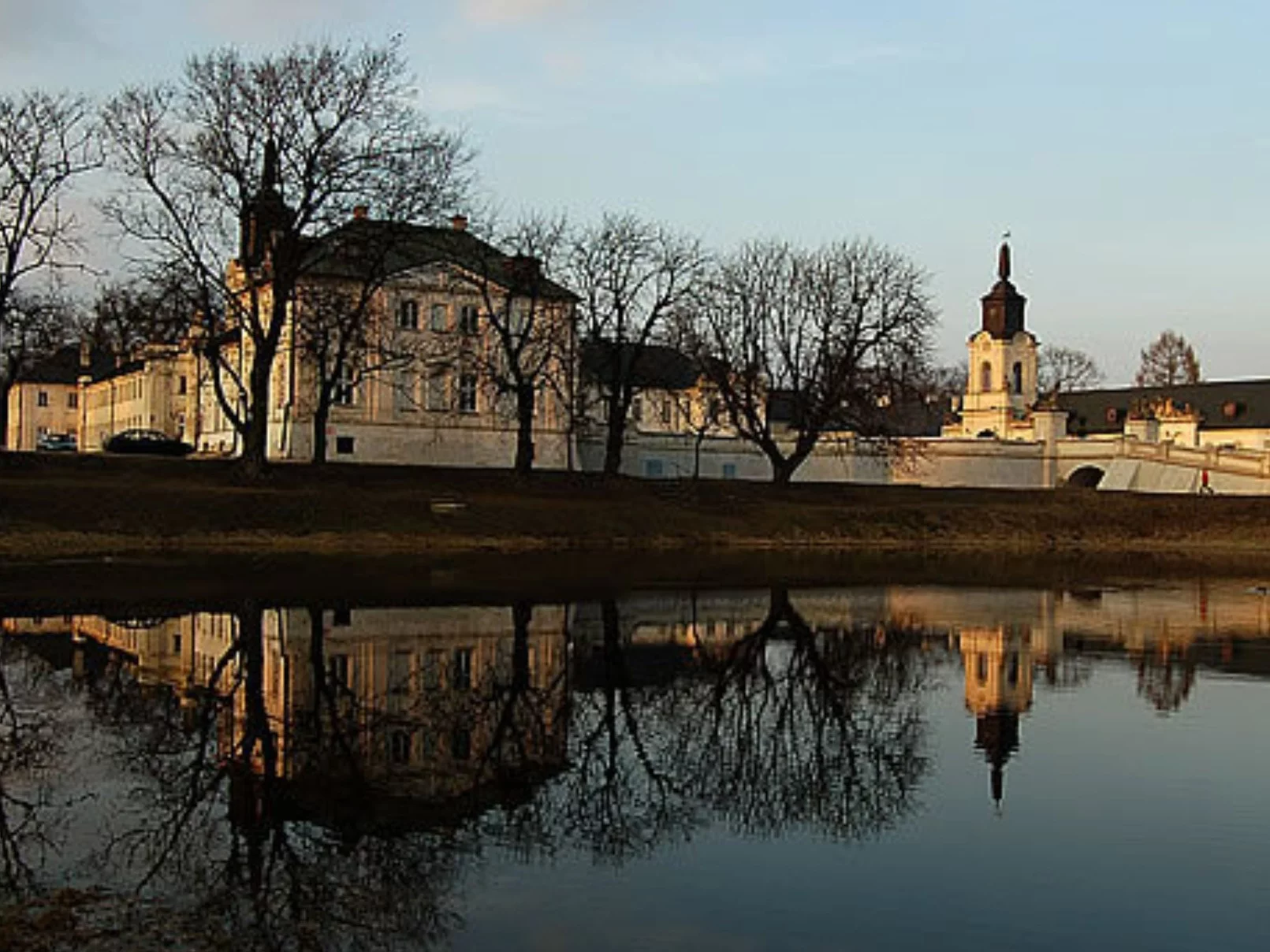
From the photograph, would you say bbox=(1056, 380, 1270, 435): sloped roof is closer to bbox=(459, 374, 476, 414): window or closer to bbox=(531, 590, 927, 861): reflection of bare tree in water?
bbox=(459, 374, 476, 414): window

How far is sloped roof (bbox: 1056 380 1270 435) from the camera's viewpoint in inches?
4798

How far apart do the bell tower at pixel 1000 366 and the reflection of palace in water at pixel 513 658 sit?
95.2m

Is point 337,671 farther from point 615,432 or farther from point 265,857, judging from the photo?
point 615,432

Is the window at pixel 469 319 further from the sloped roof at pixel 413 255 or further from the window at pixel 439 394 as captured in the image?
the window at pixel 439 394

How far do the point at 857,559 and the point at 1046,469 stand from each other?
48.7 m

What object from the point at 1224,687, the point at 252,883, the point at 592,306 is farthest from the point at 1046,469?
the point at 252,883

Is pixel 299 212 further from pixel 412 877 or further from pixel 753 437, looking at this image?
pixel 412 877

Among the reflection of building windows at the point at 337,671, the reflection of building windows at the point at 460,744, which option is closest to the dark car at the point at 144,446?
the reflection of building windows at the point at 337,671

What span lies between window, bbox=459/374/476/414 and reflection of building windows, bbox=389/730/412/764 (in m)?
65.7

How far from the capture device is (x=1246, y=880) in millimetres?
11078

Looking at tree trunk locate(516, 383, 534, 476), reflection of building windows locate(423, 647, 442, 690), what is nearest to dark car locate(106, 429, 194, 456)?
tree trunk locate(516, 383, 534, 476)

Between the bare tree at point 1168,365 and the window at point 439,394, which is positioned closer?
the window at point 439,394

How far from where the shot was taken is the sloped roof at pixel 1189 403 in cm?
12188

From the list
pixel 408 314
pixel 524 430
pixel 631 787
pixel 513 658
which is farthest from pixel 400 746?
pixel 408 314
